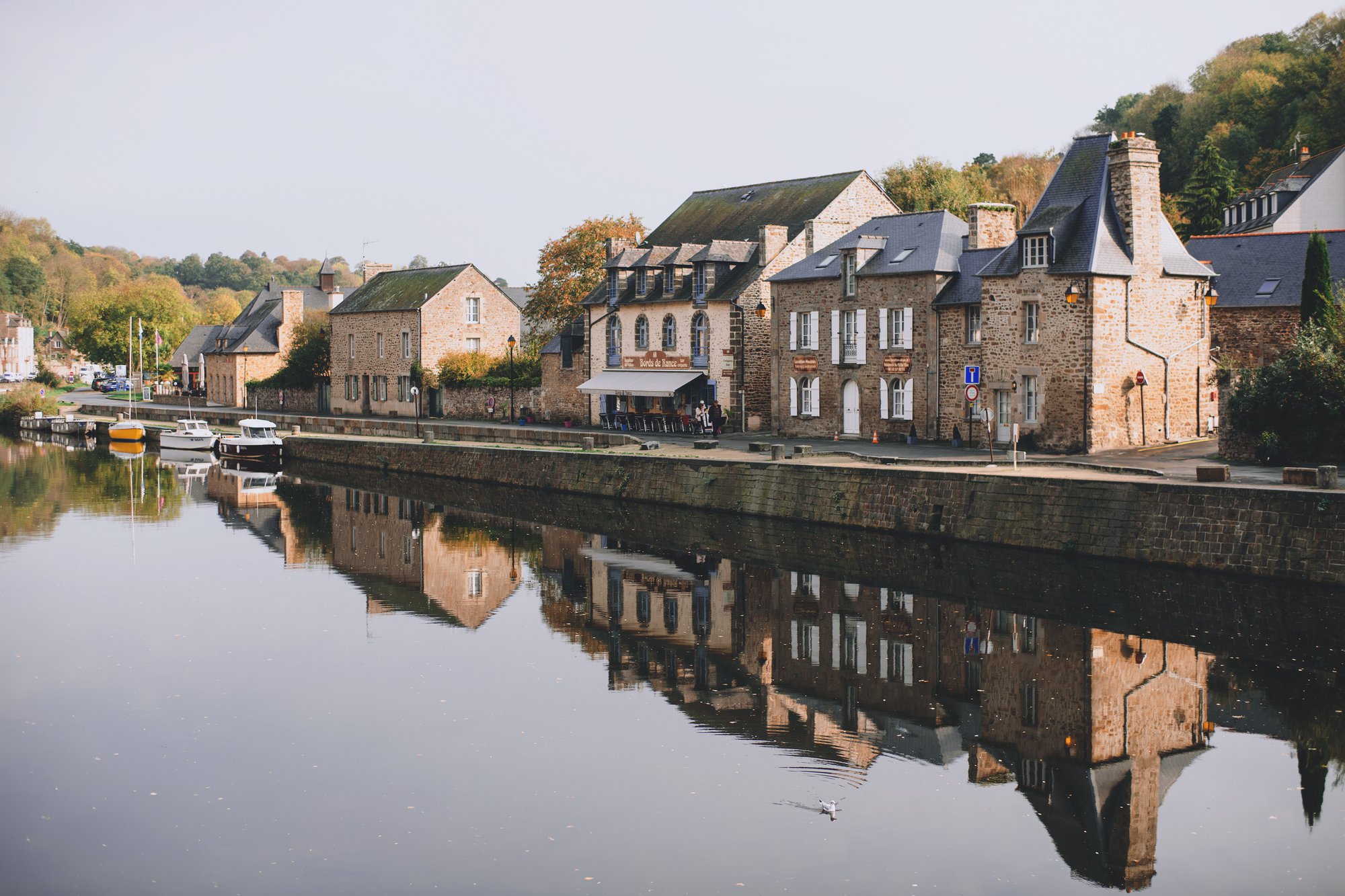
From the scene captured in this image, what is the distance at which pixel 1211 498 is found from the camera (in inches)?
837

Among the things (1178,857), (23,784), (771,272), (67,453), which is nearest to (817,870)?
(1178,857)

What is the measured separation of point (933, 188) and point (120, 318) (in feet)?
204

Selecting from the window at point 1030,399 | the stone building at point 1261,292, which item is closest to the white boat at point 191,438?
the window at point 1030,399

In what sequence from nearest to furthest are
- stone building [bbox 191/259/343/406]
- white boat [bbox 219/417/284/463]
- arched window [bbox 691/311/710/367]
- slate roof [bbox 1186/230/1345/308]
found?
slate roof [bbox 1186/230/1345/308] < arched window [bbox 691/311/710/367] < white boat [bbox 219/417/284/463] < stone building [bbox 191/259/343/406]

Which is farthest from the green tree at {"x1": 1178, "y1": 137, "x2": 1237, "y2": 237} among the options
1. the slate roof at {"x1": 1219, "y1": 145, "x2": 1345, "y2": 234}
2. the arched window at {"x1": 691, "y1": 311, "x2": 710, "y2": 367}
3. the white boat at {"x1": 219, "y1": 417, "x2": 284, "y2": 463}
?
the white boat at {"x1": 219, "y1": 417, "x2": 284, "y2": 463}

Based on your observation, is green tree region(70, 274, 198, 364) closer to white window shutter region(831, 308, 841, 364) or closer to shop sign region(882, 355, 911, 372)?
white window shutter region(831, 308, 841, 364)

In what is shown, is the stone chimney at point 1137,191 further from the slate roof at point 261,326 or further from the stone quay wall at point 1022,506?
the slate roof at point 261,326

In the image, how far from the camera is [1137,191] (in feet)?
98.7

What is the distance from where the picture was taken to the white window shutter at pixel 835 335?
36656 millimetres

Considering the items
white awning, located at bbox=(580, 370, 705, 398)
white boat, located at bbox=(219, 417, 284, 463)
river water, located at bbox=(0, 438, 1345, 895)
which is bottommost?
river water, located at bbox=(0, 438, 1345, 895)

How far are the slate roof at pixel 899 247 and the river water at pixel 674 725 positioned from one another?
1119 centimetres

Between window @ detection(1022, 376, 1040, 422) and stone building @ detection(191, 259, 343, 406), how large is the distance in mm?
47753

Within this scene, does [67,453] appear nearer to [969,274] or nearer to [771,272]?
[771,272]

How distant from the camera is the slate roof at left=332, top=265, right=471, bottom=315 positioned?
57.1 m
